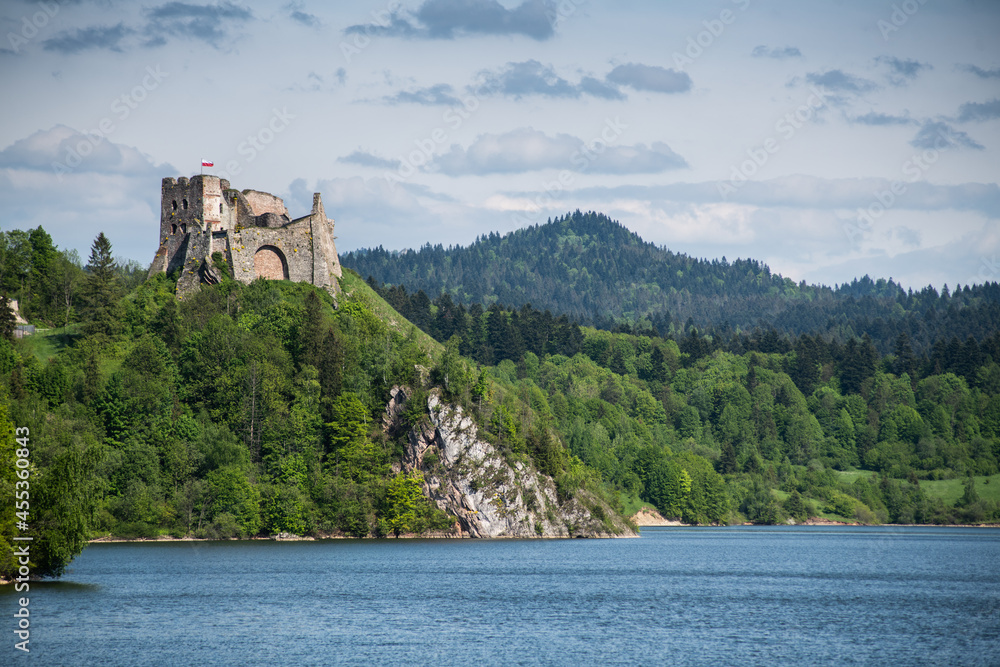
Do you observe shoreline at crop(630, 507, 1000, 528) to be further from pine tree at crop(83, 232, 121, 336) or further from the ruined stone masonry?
pine tree at crop(83, 232, 121, 336)

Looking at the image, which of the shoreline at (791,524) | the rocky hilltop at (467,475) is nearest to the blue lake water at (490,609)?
the rocky hilltop at (467,475)

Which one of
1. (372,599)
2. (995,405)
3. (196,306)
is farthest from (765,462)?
(372,599)

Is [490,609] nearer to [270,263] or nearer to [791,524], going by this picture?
[270,263]

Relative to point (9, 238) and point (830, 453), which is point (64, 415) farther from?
point (830, 453)

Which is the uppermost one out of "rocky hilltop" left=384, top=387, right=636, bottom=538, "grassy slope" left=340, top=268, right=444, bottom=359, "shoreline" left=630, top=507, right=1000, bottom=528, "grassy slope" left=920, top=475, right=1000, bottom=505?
"grassy slope" left=340, top=268, right=444, bottom=359

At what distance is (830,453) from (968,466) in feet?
86.0

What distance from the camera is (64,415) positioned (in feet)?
297

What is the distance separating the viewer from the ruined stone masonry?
350 ft

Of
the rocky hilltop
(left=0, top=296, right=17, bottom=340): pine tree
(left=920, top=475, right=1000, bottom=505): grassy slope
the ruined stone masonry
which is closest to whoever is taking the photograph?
(left=0, top=296, right=17, bottom=340): pine tree

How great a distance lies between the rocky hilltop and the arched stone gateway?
809 inches

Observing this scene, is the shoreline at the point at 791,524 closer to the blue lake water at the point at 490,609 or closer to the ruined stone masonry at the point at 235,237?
the ruined stone masonry at the point at 235,237

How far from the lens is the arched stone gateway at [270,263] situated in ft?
359

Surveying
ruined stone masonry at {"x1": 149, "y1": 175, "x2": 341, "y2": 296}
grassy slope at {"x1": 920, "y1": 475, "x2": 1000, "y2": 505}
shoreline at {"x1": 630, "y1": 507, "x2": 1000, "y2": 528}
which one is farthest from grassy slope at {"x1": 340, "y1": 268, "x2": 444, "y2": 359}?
grassy slope at {"x1": 920, "y1": 475, "x2": 1000, "y2": 505}

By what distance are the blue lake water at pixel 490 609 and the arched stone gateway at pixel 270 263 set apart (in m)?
34.1
